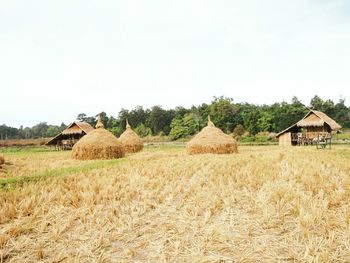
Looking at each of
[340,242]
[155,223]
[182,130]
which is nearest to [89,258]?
[155,223]

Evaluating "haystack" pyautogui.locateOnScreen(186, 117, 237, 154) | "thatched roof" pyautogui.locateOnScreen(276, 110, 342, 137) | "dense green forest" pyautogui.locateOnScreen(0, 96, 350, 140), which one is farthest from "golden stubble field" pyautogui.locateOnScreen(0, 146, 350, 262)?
"dense green forest" pyautogui.locateOnScreen(0, 96, 350, 140)

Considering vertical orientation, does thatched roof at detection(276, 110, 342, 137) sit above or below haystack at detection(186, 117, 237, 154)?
above

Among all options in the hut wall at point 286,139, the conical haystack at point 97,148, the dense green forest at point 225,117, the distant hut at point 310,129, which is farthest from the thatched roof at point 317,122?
the conical haystack at point 97,148

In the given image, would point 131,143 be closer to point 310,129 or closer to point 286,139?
point 286,139

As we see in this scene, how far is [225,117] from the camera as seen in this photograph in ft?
144

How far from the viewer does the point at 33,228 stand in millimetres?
4465

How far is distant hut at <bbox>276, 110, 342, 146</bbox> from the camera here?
27.5m

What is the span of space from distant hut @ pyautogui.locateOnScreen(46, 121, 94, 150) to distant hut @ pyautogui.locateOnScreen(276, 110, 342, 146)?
17.9 metres

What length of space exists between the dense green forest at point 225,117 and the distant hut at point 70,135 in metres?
13.9

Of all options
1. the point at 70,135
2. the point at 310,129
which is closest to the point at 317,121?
the point at 310,129

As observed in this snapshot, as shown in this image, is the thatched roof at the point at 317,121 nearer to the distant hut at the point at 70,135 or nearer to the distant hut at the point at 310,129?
the distant hut at the point at 310,129

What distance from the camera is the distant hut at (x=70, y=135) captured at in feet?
104

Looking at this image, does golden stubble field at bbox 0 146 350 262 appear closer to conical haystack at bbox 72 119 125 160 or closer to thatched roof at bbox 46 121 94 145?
conical haystack at bbox 72 119 125 160

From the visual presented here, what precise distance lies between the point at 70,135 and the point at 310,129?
22.2 m
